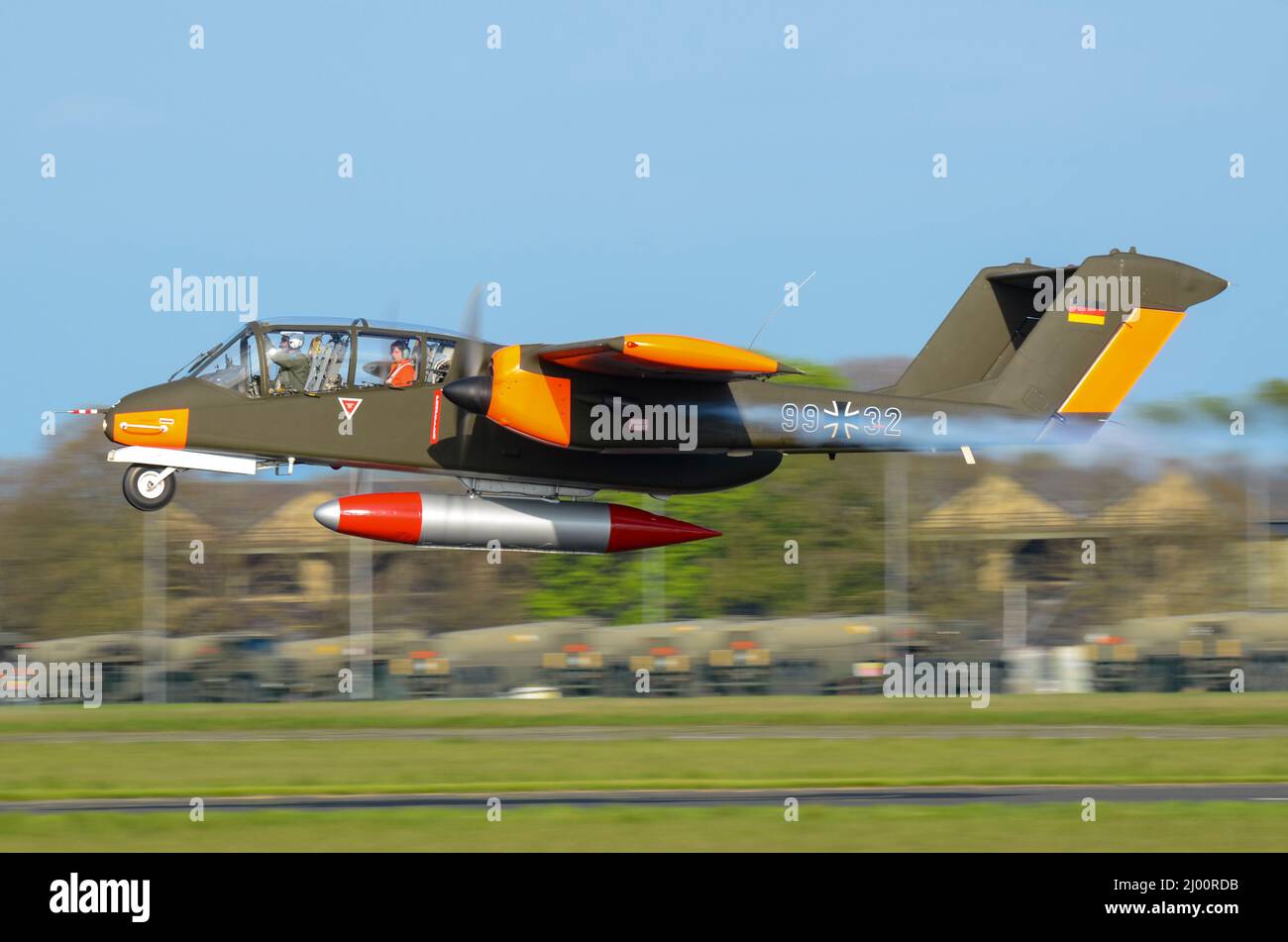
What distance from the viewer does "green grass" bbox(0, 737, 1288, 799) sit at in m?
23.2

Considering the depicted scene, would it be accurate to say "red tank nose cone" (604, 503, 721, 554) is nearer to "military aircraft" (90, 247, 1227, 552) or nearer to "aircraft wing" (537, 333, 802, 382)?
"military aircraft" (90, 247, 1227, 552)

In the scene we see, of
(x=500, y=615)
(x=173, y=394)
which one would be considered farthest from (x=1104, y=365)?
(x=500, y=615)

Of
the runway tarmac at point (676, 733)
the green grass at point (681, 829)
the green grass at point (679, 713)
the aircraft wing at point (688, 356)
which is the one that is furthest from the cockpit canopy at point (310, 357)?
the green grass at point (679, 713)

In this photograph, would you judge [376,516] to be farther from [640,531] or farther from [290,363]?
[640,531]

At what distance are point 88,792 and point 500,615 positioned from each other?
3487 centimetres

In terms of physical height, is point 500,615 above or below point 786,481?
below

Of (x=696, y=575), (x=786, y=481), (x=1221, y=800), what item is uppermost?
(x=786, y=481)

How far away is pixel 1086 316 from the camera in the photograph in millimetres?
22062

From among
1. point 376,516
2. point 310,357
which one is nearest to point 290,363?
point 310,357

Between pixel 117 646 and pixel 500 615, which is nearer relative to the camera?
pixel 117 646

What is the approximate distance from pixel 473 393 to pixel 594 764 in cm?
835

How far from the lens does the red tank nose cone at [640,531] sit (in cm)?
2064

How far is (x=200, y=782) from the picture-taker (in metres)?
23.7

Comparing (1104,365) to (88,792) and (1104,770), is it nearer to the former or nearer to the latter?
(1104,770)
